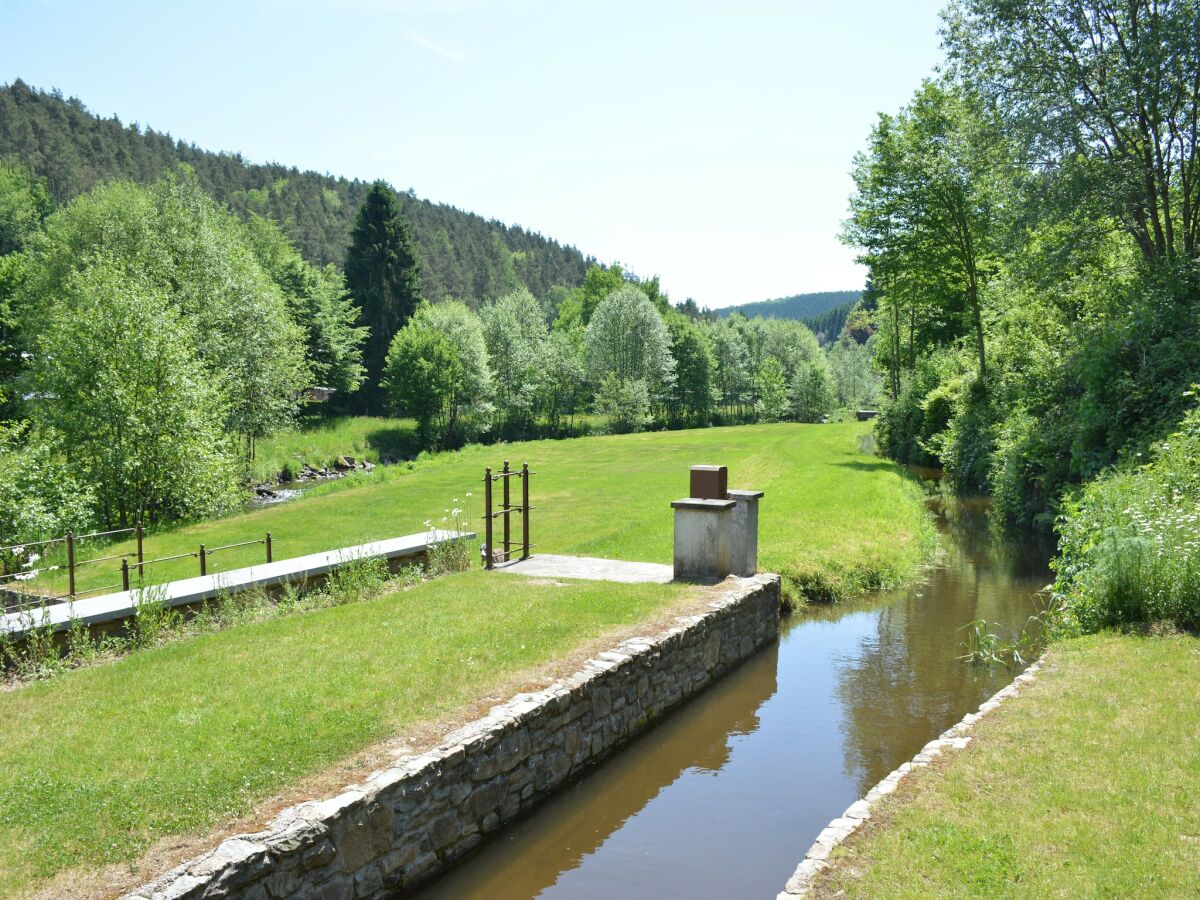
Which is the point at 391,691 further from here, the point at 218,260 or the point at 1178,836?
the point at 218,260

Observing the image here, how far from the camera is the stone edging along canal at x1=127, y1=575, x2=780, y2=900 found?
488 centimetres

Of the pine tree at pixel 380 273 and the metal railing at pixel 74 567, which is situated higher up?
the pine tree at pixel 380 273

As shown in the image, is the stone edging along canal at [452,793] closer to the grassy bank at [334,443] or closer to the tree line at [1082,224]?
the tree line at [1082,224]

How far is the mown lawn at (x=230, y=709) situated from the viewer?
202 inches

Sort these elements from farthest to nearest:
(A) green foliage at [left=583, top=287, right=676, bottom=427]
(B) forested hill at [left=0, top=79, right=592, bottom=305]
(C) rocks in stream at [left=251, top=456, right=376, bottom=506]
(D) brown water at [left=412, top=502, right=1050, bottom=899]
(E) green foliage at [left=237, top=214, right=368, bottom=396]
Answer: (B) forested hill at [left=0, top=79, right=592, bottom=305], (A) green foliage at [left=583, top=287, right=676, bottom=427], (E) green foliage at [left=237, top=214, right=368, bottom=396], (C) rocks in stream at [left=251, top=456, right=376, bottom=506], (D) brown water at [left=412, top=502, right=1050, bottom=899]

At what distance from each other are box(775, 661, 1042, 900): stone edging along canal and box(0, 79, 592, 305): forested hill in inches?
2839

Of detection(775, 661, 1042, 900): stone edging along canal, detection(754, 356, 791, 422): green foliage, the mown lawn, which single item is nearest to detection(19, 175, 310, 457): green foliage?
the mown lawn

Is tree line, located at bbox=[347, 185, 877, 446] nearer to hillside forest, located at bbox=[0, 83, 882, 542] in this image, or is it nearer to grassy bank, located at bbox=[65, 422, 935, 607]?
hillside forest, located at bbox=[0, 83, 882, 542]

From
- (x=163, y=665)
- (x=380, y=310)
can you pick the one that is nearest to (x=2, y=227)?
(x=380, y=310)

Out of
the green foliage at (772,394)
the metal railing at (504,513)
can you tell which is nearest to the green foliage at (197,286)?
the metal railing at (504,513)

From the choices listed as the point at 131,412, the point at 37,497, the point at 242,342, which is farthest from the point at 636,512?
the point at 242,342

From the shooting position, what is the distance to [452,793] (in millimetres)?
6363

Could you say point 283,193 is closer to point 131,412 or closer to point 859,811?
point 131,412

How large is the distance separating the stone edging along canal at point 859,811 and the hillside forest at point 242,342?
17614 mm
